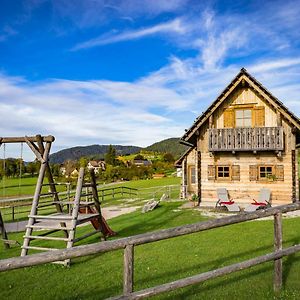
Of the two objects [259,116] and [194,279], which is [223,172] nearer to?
[259,116]

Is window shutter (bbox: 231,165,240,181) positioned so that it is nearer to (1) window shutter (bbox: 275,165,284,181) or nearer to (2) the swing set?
(1) window shutter (bbox: 275,165,284,181)

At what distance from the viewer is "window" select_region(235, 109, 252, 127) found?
19.7 metres

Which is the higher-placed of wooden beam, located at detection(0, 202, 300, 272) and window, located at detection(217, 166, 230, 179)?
window, located at detection(217, 166, 230, 179)

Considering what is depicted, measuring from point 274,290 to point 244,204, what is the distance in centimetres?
1436

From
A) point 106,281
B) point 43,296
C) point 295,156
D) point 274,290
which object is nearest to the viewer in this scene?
point 274,290

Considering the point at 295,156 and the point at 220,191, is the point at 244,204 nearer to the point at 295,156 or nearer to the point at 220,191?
the point at 220,191

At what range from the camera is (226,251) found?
869 cm

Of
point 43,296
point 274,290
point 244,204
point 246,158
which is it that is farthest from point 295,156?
point 43,296

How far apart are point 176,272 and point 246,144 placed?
1313cm

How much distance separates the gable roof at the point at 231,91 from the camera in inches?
732

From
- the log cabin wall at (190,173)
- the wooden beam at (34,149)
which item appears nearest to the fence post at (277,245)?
the wooden beam at (34,149)

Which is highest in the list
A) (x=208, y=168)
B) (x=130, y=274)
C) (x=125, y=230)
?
(x=208, y=168)

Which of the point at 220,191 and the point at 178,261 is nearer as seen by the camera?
the point at 178,261

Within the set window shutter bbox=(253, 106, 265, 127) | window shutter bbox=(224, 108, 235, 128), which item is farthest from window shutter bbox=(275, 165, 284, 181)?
window shutter bbox=(224, 108, 235, 128)
